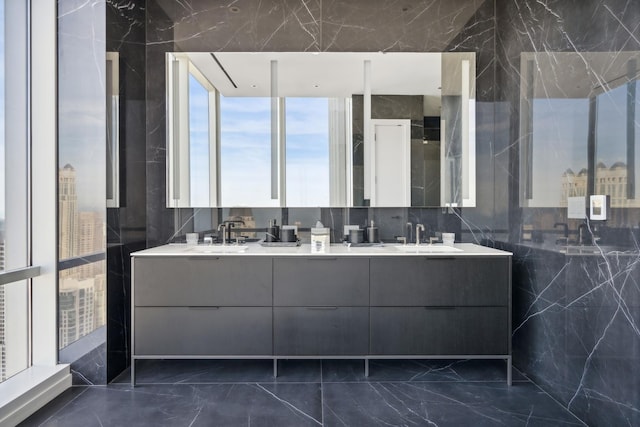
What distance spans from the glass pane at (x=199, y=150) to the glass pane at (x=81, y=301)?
0.82 m

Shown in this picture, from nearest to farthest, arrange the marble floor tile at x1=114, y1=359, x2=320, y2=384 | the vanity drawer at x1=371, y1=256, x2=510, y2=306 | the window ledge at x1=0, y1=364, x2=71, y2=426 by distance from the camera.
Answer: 1. the window ledge at x1=0, y1=364, x2=71, y2=426
2. the vanity drawer at x1=371, y1=256, x2=510, y2=306
3. the marble floor tile at x1=114, y1=359, x2=320, y2=384

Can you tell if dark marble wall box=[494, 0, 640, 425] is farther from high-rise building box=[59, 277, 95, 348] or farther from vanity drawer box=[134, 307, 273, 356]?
high-rise building box=[59, 277, 95, 348]

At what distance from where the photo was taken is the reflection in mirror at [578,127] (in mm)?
1605

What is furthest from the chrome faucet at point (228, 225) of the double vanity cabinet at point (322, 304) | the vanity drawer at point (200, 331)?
the vanity drawer at point (200, 331)

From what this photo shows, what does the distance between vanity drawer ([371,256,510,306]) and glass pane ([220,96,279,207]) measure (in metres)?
1.04

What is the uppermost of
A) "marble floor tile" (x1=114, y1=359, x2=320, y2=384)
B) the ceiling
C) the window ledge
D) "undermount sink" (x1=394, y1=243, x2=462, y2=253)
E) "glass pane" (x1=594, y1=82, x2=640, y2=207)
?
the ceiling

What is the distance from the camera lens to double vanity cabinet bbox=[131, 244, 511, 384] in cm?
220

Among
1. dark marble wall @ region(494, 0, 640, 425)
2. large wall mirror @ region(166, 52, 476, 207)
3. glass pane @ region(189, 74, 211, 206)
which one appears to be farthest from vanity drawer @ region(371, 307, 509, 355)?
glass pane @ region(189, 74, 211, 206)

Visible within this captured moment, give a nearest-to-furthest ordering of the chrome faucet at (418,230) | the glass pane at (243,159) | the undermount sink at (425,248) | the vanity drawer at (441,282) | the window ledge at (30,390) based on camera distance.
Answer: the window ledge at (30,390), the vanity drawer at (441,282), the undermount sink at (425,248), the chrome faucet at (418,230), the glass pane at (243,159)

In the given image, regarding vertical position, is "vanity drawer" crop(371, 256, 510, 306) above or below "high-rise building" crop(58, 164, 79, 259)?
below

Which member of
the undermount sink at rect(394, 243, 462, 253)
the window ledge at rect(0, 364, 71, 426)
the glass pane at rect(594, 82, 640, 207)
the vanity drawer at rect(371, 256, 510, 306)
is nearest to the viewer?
the glass pane at rect(594, 82, 640, 207)

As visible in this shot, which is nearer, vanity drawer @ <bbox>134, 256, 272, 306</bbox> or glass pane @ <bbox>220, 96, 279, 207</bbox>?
vanity drawer @ <bbox>134, 256, 272, 306</bbox>

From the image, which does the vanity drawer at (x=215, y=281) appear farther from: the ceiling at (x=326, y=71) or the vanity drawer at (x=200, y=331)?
the ceiling at (x=326, y=71)

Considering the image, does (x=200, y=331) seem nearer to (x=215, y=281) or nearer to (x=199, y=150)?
(x=215, y=281)
